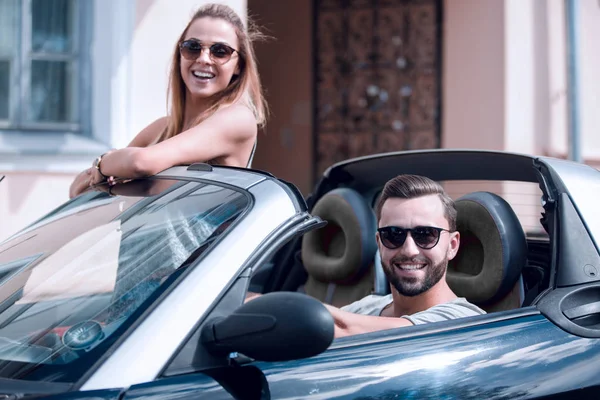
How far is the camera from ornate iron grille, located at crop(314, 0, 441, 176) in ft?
27.5

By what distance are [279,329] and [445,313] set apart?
2.67 ft

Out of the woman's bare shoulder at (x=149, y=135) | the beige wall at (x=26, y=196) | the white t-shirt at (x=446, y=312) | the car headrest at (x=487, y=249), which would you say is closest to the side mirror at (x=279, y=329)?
the white t-shirt at (x=446, y=312)

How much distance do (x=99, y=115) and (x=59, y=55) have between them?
1.91 feet

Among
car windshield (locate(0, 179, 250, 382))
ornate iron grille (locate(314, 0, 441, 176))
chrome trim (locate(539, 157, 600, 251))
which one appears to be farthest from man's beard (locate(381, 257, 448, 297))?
ornate iron grille (locate(314, 0, 441, 176))

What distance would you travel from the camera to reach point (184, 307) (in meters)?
1.69

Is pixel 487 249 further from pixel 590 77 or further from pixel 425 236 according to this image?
pixel 590 77

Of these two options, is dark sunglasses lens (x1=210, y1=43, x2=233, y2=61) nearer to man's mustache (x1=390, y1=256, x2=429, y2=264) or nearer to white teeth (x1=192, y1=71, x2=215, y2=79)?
white teeth (x1=192, y1=71, x2=215, y2=79)

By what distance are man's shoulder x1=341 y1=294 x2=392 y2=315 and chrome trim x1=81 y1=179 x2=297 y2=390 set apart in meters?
0.87

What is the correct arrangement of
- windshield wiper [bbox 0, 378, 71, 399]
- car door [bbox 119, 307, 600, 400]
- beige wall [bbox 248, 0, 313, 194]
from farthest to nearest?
beige wall [bbox 248, 0, 313, 194] < car door [bbox 119, 307, 600, 400] < windshield wiper [bbox 0, 378, 71, 399]

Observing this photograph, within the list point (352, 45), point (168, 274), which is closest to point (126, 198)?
point (168, 274)

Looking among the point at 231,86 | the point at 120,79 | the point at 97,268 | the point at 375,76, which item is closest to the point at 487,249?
the point at 231,86

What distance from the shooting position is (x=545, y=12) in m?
7.66

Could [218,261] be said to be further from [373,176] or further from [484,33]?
[484,33]

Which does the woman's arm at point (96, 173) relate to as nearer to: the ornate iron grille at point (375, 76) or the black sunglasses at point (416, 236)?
the black sunglasses at point (416, 236)
